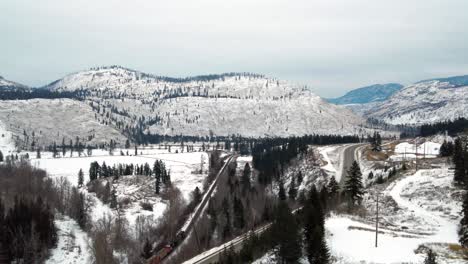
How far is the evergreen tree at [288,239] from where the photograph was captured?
1962 inches

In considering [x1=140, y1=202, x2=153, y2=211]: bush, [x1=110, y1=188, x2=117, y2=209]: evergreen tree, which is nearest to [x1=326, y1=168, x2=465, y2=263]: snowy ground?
[x1=140, y1=202, x2=153, y2=211]: bush

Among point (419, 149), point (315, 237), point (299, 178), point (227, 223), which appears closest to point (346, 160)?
point (299, 178)

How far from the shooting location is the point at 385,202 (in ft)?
242

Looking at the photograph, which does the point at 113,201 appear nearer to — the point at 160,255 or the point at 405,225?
the point at 160,255

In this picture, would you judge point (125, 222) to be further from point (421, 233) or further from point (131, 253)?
point (421, 233)

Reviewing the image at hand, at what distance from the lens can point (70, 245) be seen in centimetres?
9000

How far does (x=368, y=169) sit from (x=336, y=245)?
75097 millimetres

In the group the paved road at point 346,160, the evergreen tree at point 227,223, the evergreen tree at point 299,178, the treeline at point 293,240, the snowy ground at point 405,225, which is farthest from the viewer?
the evergreen tree at point 299,178

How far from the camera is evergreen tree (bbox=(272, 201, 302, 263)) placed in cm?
4984

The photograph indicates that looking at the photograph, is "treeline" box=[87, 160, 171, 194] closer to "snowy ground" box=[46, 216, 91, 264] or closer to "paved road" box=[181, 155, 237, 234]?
"paved road" box=[181, 155, 237, 234]

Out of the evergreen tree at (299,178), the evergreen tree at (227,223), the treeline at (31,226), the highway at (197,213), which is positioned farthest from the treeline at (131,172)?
the evergreen tree at (299,178)

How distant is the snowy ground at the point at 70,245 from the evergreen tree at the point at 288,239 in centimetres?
5171

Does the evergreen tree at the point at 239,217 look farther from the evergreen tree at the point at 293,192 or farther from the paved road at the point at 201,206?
the evergreen tree at the point at 293,192

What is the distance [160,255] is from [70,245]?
84.7ft
